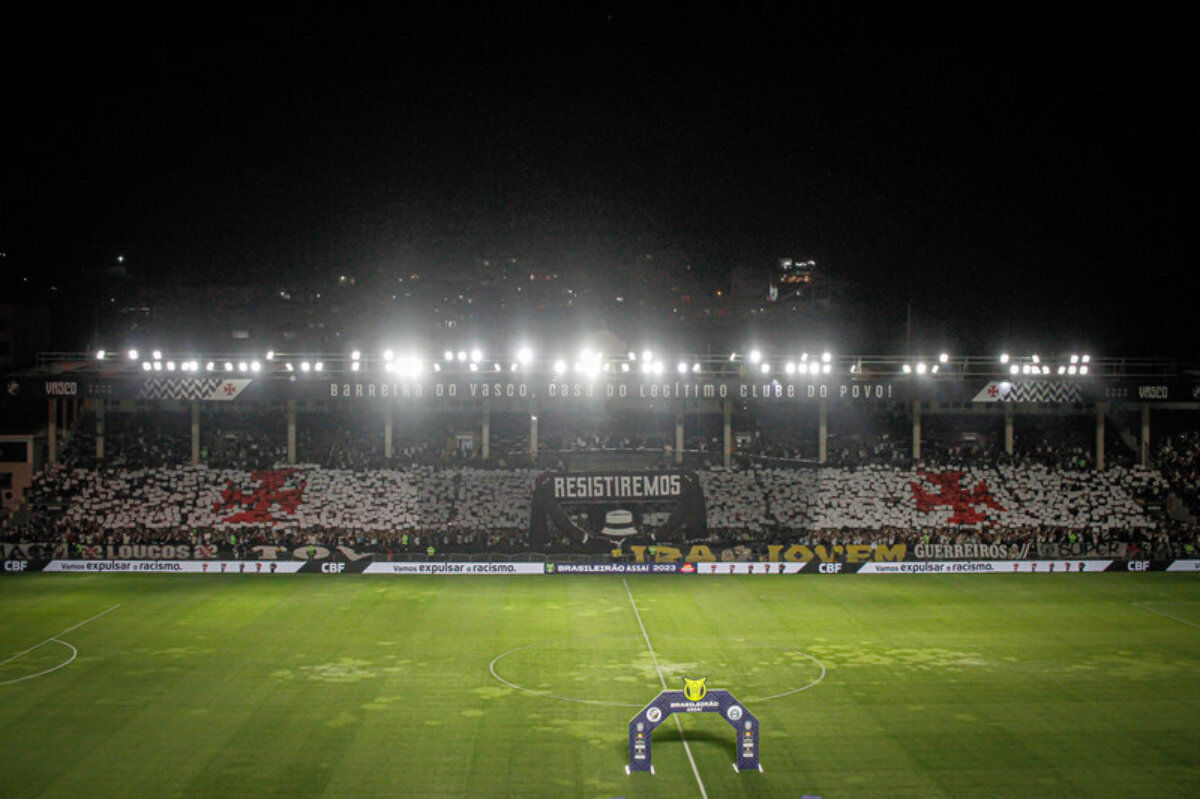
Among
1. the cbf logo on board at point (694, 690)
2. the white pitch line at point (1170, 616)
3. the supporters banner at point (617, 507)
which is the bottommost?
the white pitch line at point (1170, 616)

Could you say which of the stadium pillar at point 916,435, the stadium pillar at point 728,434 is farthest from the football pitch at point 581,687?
the stadium pillar at point 916,435

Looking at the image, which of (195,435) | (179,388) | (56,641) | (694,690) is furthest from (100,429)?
(694,690)

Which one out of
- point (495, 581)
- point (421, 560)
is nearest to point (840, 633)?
point (495, 581)

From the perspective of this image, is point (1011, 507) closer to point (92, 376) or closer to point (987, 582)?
point (987, 582)

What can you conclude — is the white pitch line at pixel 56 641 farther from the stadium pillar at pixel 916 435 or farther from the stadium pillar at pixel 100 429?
the stadium pillar at pixel 916 435

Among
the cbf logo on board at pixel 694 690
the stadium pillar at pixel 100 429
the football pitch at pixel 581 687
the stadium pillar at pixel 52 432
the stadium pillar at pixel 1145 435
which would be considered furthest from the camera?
the stadium pillar at pixel 1145 435

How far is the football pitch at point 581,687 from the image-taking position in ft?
52.5

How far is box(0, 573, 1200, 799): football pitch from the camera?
16.0 meters

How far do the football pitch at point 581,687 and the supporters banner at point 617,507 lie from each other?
24.6ft

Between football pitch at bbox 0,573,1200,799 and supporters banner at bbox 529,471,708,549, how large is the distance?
7484 millimetres

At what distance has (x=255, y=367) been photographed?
4559cm

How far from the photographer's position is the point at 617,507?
4225 centimetres

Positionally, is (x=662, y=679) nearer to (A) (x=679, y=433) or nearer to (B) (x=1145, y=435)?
(A) (x=679, y=433)

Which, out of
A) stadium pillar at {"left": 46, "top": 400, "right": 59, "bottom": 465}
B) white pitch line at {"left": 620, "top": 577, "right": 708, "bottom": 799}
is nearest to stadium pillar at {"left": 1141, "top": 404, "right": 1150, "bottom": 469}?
white pitch line at {"left": 620, "top": 577, "right": 708, "bottom": 799}
